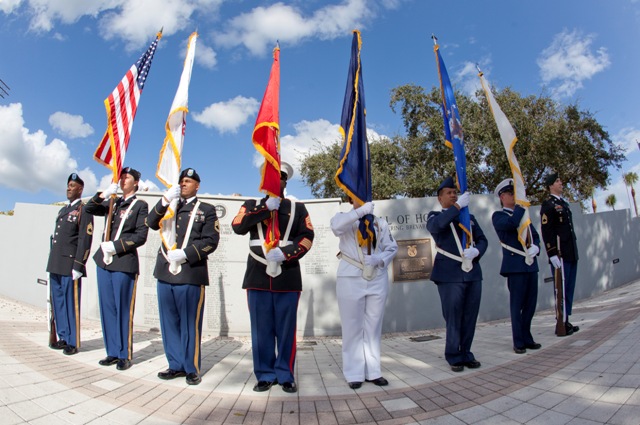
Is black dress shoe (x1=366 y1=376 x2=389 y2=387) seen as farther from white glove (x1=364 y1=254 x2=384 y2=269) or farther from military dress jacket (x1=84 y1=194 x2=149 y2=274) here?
military dress jacket (x1=84 y1=194 x2=149 y2=274)

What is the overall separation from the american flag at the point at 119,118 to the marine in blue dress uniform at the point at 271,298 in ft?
6.23

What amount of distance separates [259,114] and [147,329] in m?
5.35

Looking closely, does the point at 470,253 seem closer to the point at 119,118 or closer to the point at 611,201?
the point at 119,118

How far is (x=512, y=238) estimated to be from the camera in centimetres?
477

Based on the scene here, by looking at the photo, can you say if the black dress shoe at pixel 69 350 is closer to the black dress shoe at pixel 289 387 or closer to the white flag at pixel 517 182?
the black dress shoe at pixel 289 387

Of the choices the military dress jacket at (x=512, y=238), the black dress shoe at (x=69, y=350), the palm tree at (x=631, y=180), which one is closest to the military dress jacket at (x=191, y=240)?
the black dress shoe at (x=69, y=350)

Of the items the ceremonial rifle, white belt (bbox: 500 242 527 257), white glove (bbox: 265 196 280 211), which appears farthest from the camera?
the ceremonial rifle

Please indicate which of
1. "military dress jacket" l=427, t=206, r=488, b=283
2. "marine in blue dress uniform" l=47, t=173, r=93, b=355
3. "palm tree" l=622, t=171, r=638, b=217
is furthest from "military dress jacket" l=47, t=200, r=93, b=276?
"palm tree" l=622, t=171, r=638, b=217

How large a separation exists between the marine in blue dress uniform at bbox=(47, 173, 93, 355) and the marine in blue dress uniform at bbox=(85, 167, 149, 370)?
586mm

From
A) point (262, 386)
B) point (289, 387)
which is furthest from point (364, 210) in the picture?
point (262, 386)

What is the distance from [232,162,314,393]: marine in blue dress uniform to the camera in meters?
3.49

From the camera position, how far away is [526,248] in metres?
4.66

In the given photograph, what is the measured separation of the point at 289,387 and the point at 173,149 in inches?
109

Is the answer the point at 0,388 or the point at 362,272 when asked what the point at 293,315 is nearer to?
the point at 362,272
